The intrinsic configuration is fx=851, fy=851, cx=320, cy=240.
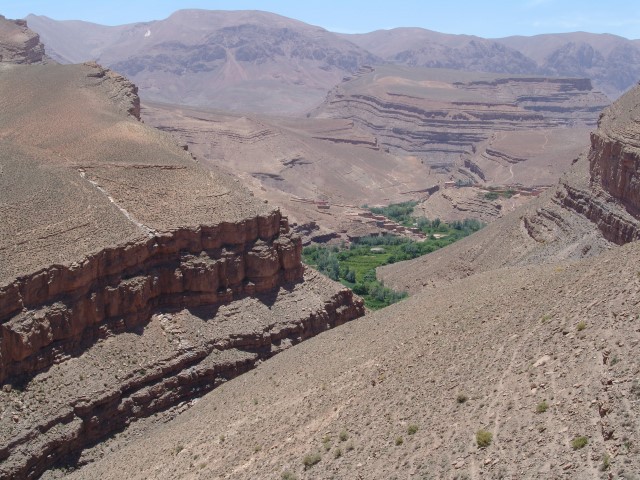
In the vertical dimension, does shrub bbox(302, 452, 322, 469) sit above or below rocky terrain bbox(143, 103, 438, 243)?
above

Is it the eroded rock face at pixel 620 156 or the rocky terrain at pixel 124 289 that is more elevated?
the eroded rock face at pixel 620 156

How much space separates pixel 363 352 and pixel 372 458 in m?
8.83

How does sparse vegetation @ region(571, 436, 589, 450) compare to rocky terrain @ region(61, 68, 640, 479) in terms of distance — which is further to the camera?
rocky terrain @ region(61, 68, 640, 479)

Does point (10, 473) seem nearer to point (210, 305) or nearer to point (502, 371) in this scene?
point (210, 305)

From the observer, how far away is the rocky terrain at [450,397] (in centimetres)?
1705

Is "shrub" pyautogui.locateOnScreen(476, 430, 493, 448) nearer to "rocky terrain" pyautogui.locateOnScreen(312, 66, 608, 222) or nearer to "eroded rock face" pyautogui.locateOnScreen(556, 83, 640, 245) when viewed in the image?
"eroded rock face" pyautogui.locateOnScreen(556, 83, 640, 245)

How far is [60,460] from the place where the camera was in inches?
1169

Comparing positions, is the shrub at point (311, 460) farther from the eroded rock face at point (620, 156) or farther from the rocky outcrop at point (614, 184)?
the eroded rock face at point (620, 156)

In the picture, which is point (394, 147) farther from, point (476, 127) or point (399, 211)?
point (399, 211)

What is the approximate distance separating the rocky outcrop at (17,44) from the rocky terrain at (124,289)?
54291 millimetres

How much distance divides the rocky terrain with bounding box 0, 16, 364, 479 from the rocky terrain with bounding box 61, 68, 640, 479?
6.19 ft

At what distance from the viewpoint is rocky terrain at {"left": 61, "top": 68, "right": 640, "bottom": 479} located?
17047 mm

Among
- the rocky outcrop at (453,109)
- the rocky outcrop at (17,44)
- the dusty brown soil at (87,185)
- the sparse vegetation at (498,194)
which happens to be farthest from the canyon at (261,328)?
the rocky outcrop at (453,109)

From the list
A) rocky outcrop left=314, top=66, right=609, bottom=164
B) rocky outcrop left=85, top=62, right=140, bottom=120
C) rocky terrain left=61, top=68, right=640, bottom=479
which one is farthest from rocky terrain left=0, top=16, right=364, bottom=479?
rocky outcrop left=314, top=66, right=609, bottom=164
